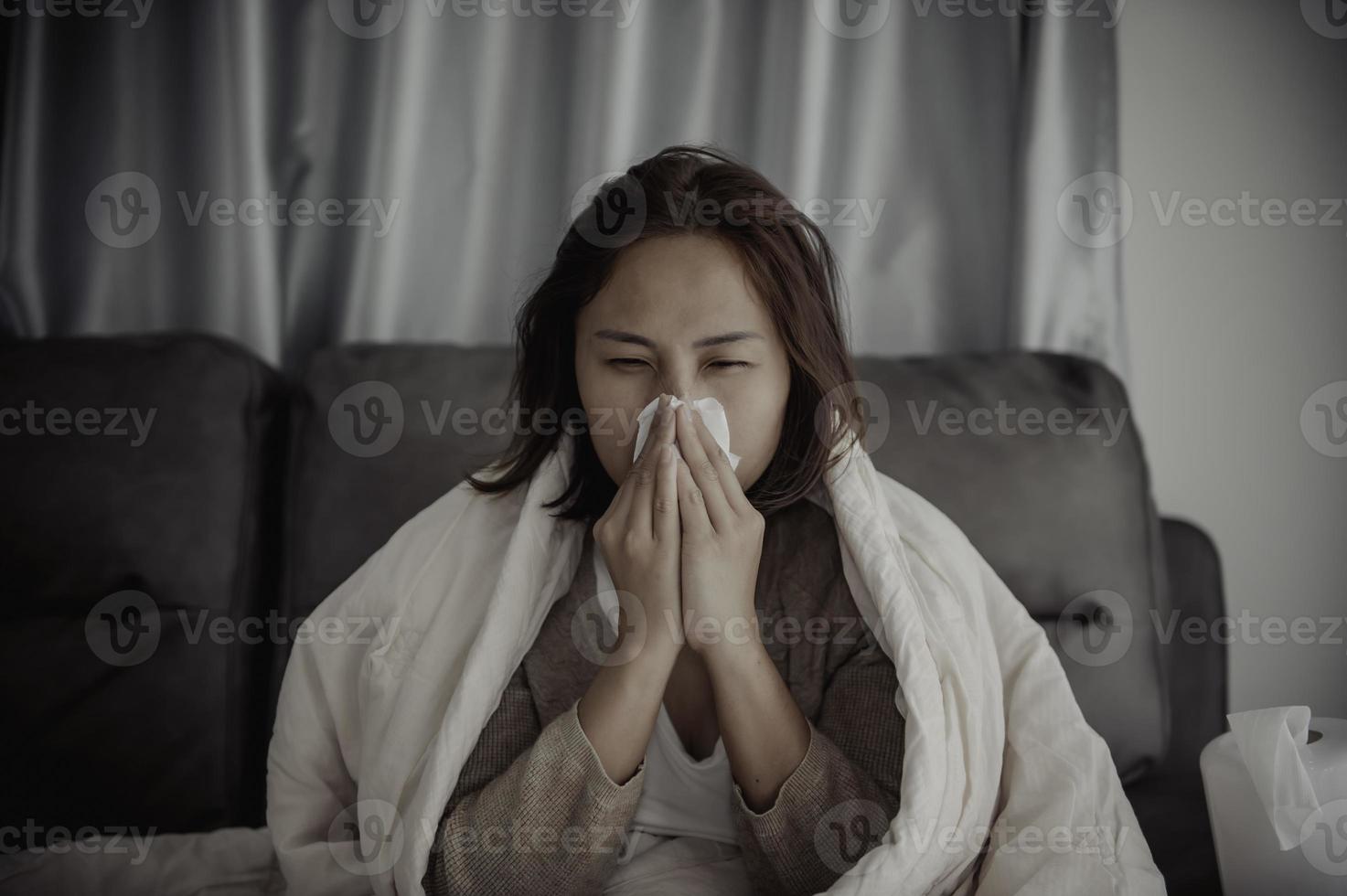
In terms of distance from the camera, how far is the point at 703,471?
3.33ft

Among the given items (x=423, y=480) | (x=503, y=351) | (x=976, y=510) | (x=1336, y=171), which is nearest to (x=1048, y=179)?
(x=1336, y=171)

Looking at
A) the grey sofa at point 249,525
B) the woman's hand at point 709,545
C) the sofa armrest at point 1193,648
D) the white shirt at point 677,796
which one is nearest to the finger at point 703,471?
the woman's hand at point 709,545

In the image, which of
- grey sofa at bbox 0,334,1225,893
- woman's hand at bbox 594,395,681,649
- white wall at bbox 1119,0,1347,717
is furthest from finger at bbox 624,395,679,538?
white wall at bbox 1119,0,1347,717

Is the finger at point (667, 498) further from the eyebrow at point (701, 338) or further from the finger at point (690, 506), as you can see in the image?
the eyebrow at point (701, 338)

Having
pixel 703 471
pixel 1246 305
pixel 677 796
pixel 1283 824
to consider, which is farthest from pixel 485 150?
pixel 1283 824

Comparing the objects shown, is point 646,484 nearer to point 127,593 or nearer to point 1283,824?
point 1283,824

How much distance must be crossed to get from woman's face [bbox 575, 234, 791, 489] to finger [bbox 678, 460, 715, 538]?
7cm

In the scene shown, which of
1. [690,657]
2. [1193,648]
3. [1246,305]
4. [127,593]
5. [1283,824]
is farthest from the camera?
[1246,305]

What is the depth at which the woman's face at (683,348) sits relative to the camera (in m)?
1.03

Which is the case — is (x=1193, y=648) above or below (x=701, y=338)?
below

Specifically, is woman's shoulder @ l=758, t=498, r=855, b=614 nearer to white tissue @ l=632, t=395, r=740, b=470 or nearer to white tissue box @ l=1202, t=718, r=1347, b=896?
white tissue @ l=632, t=395, r=740, b=470

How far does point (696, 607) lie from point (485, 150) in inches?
42.4

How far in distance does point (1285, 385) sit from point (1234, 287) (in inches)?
7.9

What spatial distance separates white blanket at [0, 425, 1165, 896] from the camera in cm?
96
